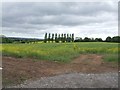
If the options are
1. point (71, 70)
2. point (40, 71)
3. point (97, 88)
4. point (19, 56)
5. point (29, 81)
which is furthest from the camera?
point (19, 56)

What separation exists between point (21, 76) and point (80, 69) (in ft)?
11.1

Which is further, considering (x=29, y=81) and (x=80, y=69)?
(x=80, y=69)

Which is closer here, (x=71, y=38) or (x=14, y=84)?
(x=14, y=84)

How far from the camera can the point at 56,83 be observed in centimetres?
959

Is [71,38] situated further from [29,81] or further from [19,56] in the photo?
[29,81]

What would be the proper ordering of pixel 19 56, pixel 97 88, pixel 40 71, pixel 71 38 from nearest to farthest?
pixel 97 88
pixel 40 71
pixel 19 56
pixel 71 38

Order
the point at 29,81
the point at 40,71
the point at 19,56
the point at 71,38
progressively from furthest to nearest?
the point at 71,38
the point at 19,56
the point at 40,71
the point at 29,81

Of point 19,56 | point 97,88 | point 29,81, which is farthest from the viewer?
point 19,56

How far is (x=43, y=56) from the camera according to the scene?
17547 mm

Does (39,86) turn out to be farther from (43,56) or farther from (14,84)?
(43,56)

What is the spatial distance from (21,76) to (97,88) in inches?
109

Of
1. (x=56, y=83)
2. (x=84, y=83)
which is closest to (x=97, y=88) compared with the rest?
(x=84, y=83)

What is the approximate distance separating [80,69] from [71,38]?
41785 millimetres

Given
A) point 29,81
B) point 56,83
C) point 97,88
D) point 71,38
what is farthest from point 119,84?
point 71,38
